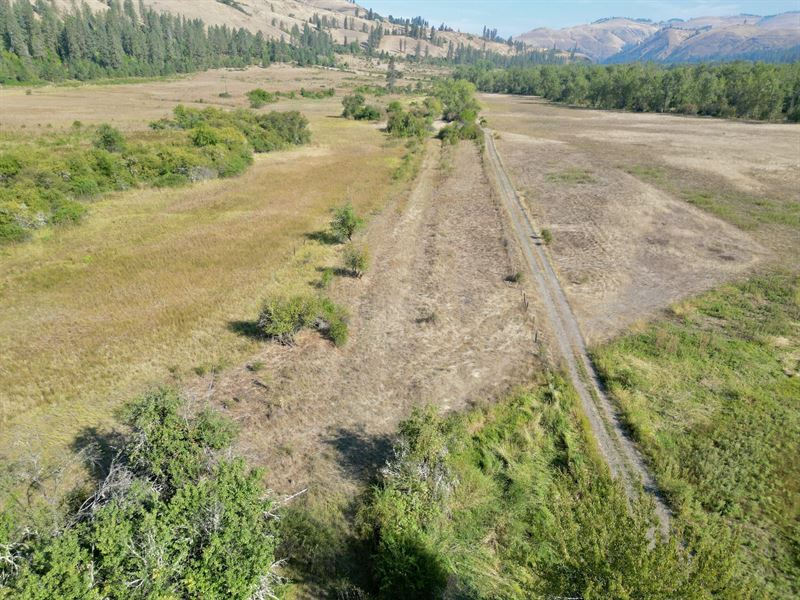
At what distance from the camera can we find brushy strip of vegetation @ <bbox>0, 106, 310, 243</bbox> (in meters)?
36.5

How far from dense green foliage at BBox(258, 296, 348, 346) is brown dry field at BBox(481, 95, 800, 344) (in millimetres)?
14124

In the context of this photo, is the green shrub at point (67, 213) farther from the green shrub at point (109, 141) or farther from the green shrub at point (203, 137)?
the green shrub at point (203, 137)

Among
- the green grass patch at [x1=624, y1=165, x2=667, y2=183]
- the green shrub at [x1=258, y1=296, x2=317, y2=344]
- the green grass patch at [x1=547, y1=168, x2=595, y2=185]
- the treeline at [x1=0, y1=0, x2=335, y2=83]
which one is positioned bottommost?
the green shrub at [x1=258, y1=296, x2=317, y2=344]

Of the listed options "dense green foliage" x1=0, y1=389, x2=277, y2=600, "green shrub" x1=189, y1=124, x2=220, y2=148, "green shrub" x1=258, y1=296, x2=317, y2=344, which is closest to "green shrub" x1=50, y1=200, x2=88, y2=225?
"green shrub" x1=189, y1=124, x2=220, y2=148

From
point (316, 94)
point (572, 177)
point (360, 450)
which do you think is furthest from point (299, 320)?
point (316, 94)

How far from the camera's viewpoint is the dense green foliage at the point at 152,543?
27.3ft

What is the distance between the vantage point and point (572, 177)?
2352 inches

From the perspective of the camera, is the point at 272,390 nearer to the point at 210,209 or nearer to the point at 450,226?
the point at 450,226

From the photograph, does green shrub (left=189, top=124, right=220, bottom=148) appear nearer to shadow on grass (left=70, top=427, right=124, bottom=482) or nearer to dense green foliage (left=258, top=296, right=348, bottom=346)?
dense green foliage (left=258, top=296, right=348, bottom=346)

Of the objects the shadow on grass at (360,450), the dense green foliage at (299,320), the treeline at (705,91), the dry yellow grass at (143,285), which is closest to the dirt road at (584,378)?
the shadow on grass at (360,450)

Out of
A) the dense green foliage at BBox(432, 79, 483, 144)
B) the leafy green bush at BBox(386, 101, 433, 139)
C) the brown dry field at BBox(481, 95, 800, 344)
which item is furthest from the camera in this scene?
the dense green foliage at BBox(432, 79, 483, 144)

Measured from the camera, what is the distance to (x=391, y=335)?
78.5ft

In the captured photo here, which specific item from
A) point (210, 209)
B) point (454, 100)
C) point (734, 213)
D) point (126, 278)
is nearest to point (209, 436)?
point (126, 278)

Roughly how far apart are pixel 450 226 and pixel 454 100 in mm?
99859
